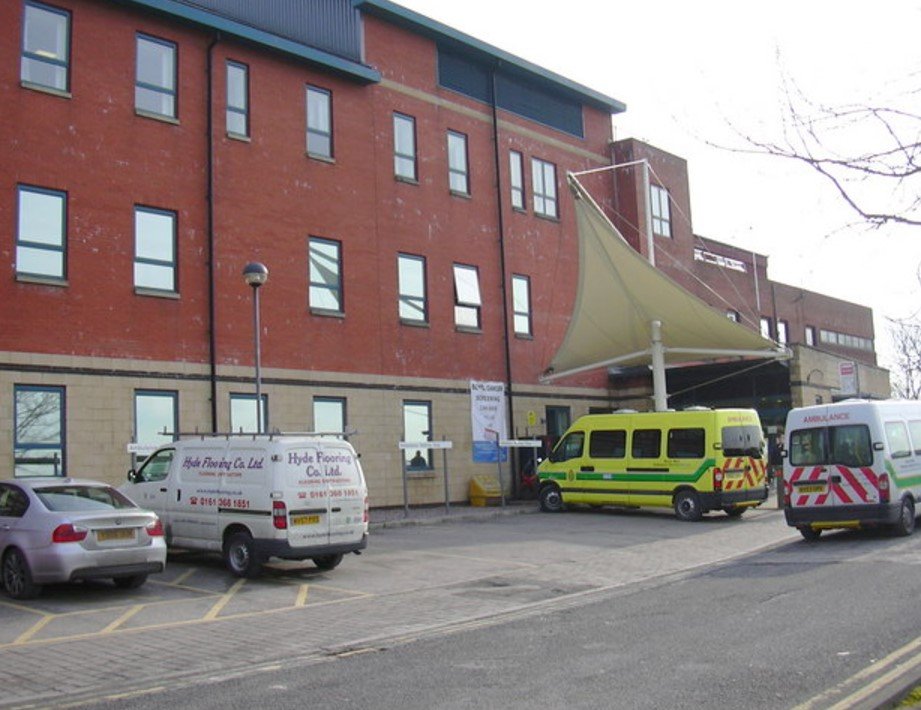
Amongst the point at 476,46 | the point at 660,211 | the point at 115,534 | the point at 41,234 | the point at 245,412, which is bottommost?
the point at 115,534

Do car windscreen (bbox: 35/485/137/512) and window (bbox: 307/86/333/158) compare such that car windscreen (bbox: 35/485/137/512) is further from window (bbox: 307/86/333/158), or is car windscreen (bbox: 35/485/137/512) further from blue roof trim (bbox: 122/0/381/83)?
window (bbox: 307/86/333/158)

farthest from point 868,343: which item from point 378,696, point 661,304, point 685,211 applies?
point 378,696

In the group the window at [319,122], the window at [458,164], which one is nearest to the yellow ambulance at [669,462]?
the window at [458,164]

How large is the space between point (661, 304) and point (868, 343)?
125 feet

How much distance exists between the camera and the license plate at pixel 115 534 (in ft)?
38.9

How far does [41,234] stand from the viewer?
1917cm

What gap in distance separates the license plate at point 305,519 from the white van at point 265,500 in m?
0.01

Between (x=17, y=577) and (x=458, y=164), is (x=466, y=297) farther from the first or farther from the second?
(x=17, y=577)

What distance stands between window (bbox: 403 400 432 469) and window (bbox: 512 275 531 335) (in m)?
4.80

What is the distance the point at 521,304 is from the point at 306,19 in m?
10.5

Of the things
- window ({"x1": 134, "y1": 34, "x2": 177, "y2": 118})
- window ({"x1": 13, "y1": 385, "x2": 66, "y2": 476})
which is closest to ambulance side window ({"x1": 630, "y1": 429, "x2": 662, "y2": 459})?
window ({"x1": 13, "y1": 385, "x2": 66, "y2": 476})

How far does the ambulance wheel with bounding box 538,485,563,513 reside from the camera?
80.9 feet

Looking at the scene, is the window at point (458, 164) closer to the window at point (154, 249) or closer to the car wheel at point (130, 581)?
the window at point (154, 249)

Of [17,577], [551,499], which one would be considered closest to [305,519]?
[17,577]
